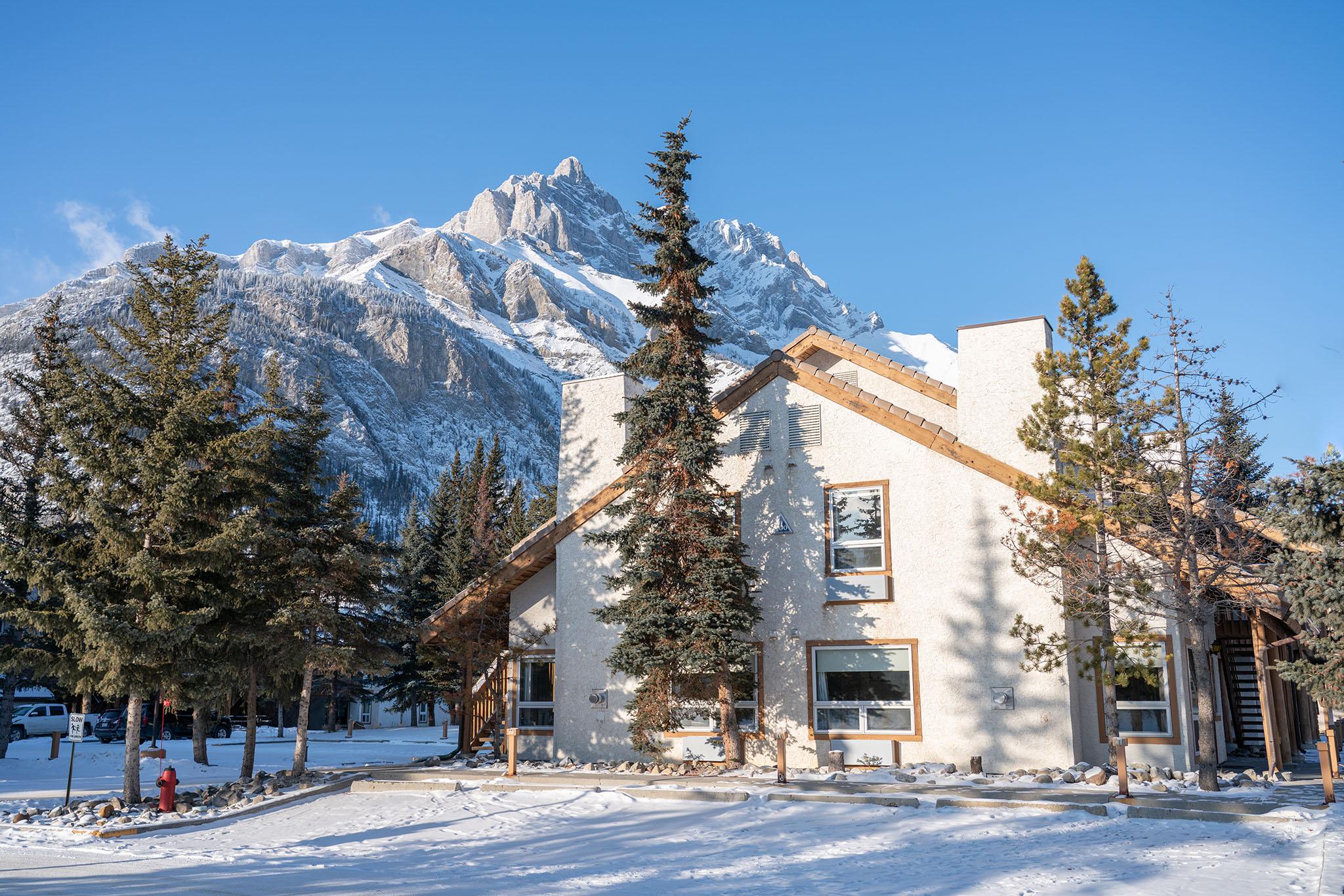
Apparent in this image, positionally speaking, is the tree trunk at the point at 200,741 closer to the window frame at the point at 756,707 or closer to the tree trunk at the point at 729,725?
the window frame at the point at 756,707

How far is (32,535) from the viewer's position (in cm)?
1703

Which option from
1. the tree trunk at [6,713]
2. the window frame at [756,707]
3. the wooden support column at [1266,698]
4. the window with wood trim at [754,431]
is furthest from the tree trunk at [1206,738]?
the tree trunk at [6,713]

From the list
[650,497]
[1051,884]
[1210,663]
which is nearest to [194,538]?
[650,497]

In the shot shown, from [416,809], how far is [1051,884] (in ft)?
31.8

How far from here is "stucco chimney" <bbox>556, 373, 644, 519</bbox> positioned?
2194 cm

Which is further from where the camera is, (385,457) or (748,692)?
(385,457)

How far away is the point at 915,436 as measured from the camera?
18.5 meters

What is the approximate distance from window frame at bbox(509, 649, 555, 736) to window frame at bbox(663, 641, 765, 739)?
310 cm

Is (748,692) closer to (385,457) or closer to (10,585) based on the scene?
(10,585)

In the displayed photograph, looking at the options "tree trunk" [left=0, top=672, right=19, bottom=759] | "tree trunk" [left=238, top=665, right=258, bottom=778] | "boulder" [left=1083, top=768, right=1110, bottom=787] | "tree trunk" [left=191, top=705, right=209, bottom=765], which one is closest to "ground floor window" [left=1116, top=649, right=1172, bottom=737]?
"boulder" [left=1083, top=768, right=1110, bottom=787]

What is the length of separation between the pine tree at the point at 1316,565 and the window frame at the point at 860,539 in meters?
6.21

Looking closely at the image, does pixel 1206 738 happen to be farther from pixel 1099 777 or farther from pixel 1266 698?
pixel 1266 698

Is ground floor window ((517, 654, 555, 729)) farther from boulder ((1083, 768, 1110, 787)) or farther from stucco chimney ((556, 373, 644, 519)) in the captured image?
boulder ((1083, 768, 1110, 787))

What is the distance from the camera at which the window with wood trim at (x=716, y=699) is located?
18.1 metres
